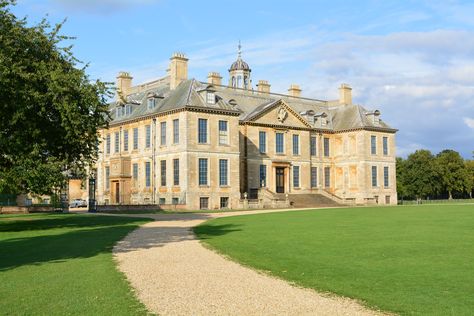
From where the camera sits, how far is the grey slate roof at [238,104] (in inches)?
1944

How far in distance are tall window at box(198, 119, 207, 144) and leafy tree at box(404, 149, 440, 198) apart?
151 feet

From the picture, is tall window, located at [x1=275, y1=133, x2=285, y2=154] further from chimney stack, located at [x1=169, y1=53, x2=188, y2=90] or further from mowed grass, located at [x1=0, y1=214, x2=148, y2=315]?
mowed grass, located at [x1=0, y1=214, x2=148, y2=315]

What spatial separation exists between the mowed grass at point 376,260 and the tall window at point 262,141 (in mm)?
33995

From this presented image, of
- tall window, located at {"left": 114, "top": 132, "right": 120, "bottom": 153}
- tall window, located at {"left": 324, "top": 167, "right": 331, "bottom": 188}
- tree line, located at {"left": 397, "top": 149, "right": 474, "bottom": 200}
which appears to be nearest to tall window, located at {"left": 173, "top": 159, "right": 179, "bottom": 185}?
tall window, located at {"left": 114, "top": 132, "right": 120, "bottom": 153}

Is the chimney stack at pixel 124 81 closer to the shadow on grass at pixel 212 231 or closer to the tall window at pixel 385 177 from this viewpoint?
the tall window at pixel 385 177

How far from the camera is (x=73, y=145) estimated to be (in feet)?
88.1

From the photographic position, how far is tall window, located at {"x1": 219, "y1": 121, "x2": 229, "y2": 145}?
49906 mm

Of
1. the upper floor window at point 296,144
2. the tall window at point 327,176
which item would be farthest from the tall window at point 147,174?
the tall window at point 327,176

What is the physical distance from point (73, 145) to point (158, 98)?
26509mm

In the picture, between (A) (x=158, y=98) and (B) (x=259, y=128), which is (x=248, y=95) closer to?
(B) (x=259, y=128)

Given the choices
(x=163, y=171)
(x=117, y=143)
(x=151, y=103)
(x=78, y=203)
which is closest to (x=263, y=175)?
(x=163, y=171)

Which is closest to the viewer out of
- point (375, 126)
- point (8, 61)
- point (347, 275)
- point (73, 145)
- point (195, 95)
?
point (347, 275)

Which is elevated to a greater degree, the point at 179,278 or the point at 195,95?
the point at 195,95

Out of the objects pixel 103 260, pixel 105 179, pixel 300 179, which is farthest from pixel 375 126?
pixel 103 260
